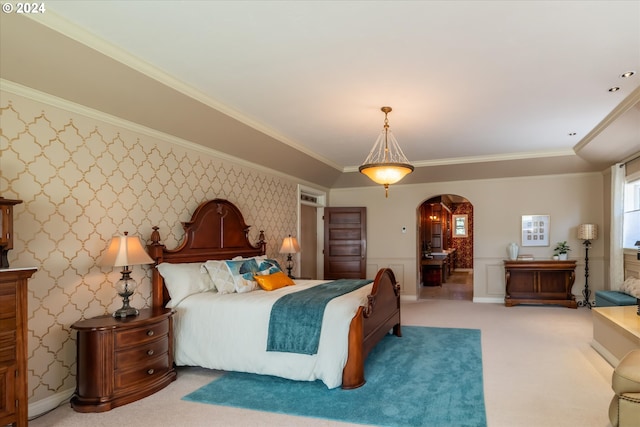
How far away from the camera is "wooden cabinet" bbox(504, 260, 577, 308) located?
6.78 meters

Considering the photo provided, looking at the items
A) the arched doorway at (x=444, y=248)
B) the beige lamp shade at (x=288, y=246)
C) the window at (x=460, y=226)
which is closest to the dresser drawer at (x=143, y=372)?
the beige lamp shade at (x=288, y=246)

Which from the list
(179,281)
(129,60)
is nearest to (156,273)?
(179,281)

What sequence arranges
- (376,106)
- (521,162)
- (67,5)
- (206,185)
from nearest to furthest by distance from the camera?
(67,5) → (376,106) → (206,185) → (521,162)

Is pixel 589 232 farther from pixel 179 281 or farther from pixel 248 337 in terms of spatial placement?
pixel 179 281

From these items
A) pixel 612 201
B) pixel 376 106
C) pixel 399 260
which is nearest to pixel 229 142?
pixel 376 106

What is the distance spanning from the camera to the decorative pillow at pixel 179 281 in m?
3.89

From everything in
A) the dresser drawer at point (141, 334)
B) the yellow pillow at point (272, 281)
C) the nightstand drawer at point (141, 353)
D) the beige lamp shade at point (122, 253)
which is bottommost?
the nightstand drawer at point (141, 353)

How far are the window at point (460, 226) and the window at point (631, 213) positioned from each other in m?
8.73

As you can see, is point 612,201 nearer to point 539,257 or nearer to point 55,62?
point 539,257

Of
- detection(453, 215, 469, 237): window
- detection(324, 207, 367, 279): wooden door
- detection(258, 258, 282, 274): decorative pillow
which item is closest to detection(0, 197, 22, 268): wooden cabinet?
detection(258, 258, 282, 274): decorative pillow

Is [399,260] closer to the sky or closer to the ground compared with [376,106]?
closer to the ground

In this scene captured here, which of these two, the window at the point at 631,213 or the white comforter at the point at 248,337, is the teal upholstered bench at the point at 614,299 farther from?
the white comforter at the point at 248,337

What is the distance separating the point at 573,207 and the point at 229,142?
6.17 metres

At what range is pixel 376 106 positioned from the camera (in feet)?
13.5
